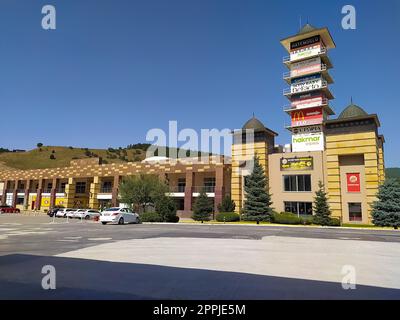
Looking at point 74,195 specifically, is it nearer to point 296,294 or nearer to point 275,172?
point 275,172

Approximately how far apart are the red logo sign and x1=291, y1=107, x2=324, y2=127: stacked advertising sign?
336 inches

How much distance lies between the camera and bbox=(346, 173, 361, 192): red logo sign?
36.6m

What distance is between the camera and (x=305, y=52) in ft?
145

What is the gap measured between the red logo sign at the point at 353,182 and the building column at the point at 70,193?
5345cm

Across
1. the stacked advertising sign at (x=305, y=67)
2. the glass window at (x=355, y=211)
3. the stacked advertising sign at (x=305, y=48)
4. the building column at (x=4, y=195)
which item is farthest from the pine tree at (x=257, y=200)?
the building column at (x=4, y=195)

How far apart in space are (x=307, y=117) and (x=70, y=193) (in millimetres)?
49637

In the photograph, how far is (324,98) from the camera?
42.7 meters

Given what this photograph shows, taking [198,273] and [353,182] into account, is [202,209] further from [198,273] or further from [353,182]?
[198,273]

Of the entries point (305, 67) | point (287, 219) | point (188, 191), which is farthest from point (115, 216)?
point (305, 67)

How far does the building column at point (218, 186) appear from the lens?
4715 cm

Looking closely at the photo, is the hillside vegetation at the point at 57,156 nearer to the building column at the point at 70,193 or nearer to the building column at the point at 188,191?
the building column at the point at 70,193

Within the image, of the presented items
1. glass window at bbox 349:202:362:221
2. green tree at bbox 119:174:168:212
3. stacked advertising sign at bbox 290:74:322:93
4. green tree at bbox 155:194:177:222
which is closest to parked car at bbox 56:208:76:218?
green tree at bbox 119:174:168:212

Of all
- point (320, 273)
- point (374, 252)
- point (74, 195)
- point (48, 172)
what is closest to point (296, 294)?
point (320, 273)
